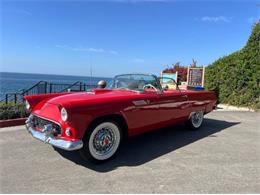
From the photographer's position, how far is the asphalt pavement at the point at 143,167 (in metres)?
3.01

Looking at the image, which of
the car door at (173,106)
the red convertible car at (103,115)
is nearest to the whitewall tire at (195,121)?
the car door at (173,106)

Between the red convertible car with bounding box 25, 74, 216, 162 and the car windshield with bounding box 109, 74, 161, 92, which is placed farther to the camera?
the car windshield with bounding box 109, 74, 161, 92

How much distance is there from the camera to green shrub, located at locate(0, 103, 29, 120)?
6.09 m

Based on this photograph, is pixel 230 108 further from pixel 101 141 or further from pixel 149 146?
pixel 101 141

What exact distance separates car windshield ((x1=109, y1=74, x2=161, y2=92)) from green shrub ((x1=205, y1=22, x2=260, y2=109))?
22.7ft

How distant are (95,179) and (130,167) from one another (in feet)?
2.10

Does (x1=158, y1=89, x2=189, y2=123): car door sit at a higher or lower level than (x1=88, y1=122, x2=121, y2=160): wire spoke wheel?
higher

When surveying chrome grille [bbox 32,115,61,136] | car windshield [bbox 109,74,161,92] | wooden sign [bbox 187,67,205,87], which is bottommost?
chrome grille [bbox 32,115,61,136]

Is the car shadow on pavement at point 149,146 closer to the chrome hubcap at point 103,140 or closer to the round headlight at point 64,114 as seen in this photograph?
the chrome hubcap at point 103,140

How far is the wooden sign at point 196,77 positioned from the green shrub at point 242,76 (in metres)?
1.17

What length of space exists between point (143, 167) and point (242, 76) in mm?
8620

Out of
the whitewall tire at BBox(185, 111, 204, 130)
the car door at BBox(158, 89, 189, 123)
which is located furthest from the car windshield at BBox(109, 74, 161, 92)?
the whitewall tire at BBox(185, 111, 204, 130)

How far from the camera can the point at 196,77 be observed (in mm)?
13133

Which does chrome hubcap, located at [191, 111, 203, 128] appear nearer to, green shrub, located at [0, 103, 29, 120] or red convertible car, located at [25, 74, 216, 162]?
red convertible car, located at [25, 74, 216, 162]
